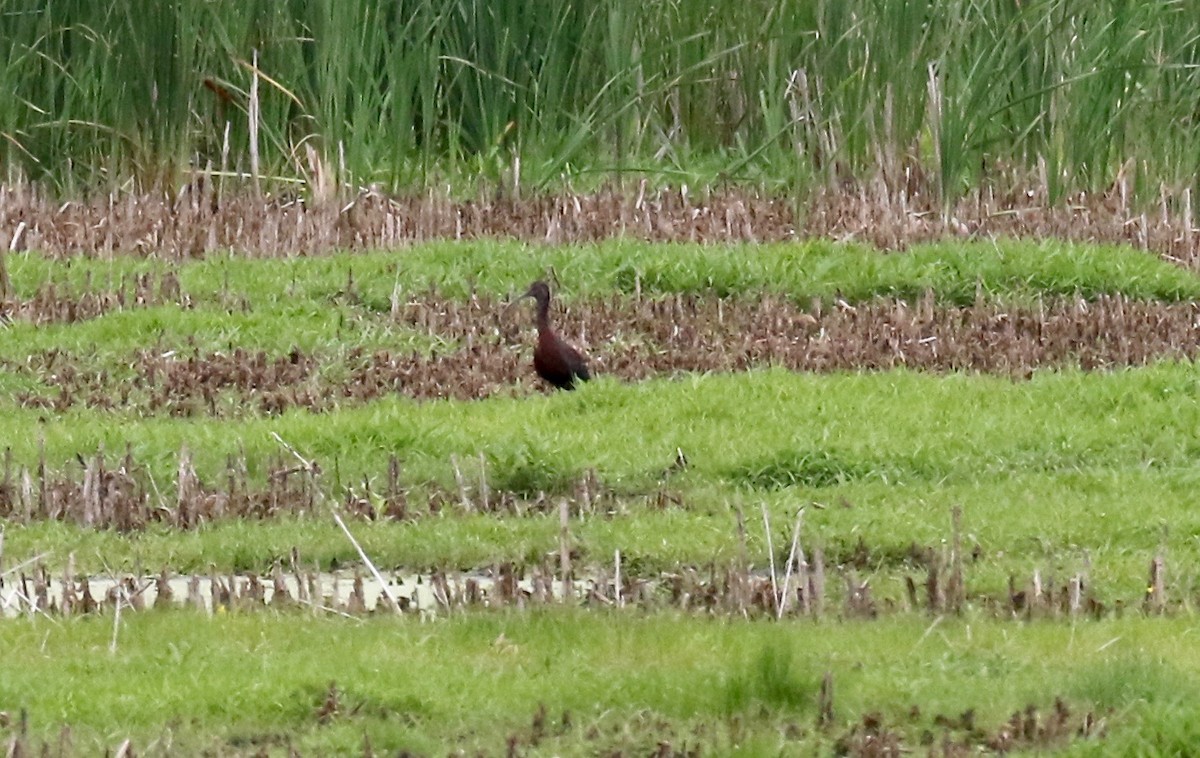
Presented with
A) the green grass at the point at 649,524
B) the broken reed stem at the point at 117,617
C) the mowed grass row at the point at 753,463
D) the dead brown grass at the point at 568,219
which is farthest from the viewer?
the dead brown grass at the point at 568,219

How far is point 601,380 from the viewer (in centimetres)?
1025

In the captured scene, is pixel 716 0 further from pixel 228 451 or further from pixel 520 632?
pixel 520 632

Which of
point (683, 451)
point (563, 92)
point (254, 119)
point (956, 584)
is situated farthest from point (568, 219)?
point (956, 584)

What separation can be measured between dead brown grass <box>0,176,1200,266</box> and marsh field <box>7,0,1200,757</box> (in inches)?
1.8

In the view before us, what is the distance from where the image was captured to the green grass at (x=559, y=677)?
5.58 meters

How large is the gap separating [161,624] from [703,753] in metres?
1.98

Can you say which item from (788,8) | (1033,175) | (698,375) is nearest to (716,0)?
(788,8)

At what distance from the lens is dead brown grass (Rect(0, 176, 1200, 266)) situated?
13.6m

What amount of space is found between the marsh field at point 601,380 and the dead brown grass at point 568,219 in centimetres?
5

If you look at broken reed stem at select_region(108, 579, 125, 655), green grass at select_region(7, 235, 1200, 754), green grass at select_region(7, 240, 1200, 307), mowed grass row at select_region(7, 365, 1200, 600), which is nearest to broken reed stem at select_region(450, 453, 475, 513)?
mowed grass row at select_region(7, 365, 1200, 600)

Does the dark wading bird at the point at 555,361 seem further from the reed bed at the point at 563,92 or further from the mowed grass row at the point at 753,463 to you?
the reed bed at the point at 563,92

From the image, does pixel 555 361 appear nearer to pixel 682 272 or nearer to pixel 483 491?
pixel 483 491

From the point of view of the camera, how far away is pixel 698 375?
1091cm

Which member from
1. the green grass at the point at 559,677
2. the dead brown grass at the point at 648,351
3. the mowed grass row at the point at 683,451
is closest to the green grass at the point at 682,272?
the dead brown grass at the point at 648,351
